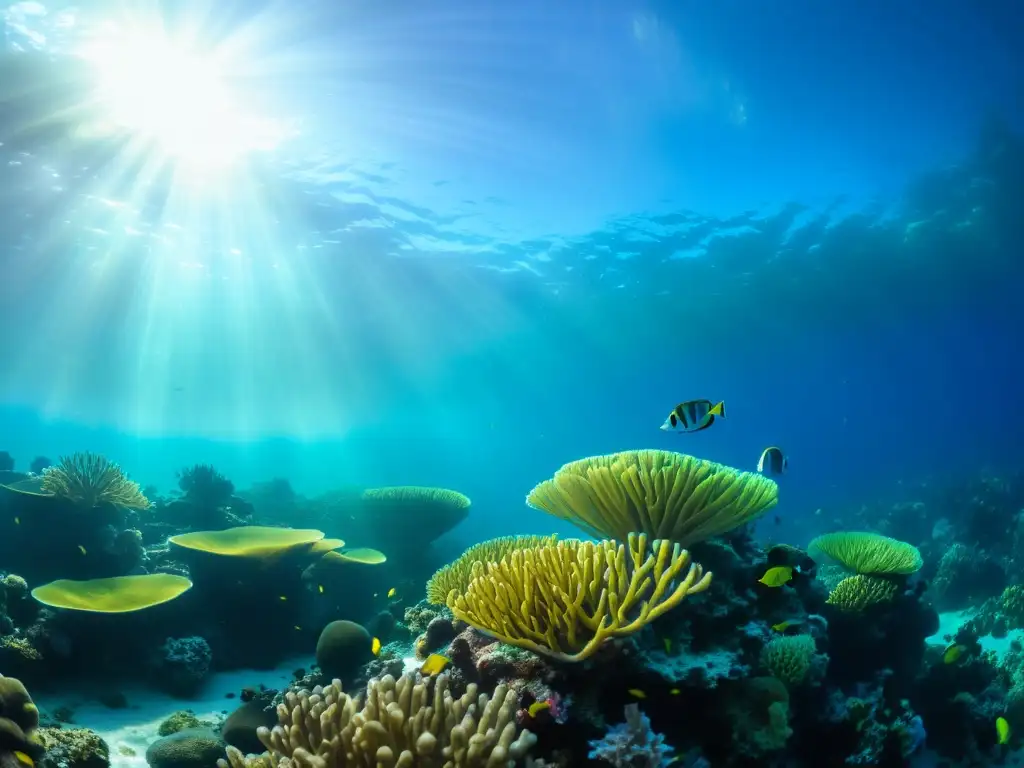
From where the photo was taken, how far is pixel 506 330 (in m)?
40.1

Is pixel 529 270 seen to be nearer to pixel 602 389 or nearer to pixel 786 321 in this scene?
pixel 786 321

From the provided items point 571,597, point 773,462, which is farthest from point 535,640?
point 773,462

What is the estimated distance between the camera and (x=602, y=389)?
66250 mm

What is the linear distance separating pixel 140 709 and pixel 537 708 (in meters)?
6.32

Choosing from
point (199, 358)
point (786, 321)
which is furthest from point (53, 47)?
point (786, 321)

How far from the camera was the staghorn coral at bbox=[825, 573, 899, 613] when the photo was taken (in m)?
6.09

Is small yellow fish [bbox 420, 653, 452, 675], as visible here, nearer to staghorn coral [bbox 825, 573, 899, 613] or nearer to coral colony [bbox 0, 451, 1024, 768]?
coral colony [bbox 0, 451, 1024, 768]

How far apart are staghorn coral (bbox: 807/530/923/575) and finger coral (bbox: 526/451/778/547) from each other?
270cm

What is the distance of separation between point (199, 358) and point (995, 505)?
5059 centimetres

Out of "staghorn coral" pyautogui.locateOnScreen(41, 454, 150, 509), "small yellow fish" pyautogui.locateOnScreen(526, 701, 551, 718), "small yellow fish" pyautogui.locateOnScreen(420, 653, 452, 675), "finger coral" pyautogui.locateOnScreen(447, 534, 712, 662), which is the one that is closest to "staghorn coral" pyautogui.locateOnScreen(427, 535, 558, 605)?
"small yellow fish" pyautogui.locateOnScreen(420, 653, 452, 675)

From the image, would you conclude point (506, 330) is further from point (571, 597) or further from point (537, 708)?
point (537, 708)

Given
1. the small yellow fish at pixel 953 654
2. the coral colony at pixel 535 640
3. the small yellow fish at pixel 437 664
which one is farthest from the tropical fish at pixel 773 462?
the small yellow fish at pixel 437 664

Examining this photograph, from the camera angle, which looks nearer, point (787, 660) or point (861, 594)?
point (787, 660)

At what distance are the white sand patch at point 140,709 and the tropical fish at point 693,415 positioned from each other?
606 cm
